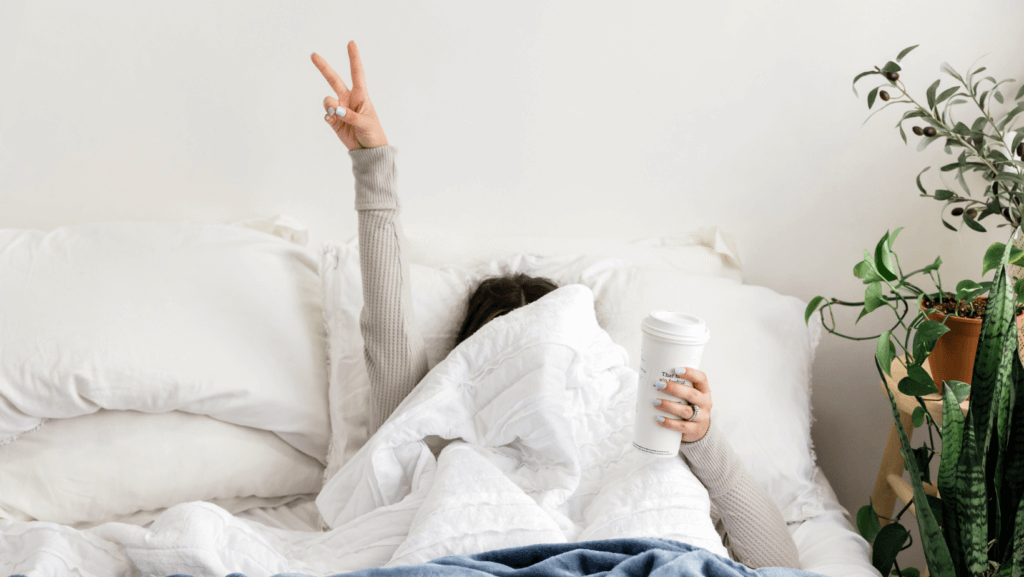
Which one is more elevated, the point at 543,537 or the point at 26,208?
the point at 26,208

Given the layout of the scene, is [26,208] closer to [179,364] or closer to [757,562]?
[179,364]

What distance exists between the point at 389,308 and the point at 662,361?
18.8 inches

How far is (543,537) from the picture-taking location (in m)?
0.75

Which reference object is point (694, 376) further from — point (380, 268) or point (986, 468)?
point (380, 268)

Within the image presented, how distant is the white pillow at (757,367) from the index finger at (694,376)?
1.10ft

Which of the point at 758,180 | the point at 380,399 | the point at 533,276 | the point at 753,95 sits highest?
the point at 753,95

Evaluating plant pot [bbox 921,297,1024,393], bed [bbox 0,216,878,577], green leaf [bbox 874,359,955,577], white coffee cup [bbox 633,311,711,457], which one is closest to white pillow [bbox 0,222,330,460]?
bed [bbox 0,216,878,577]

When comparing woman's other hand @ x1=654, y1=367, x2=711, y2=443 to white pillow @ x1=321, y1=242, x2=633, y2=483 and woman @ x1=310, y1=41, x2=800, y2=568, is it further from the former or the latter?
white pillow @ x1=321, y1=242, x2=633, y2=483

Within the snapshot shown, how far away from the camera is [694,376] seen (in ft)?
2.49

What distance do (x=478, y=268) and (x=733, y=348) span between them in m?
0.50

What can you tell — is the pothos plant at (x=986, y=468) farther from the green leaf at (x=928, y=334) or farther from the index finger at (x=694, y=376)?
the index finger at (x=694, y=376)

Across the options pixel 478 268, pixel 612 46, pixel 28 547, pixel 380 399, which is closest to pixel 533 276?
pixel 478 268

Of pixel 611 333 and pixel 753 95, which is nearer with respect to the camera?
pixel 611 333

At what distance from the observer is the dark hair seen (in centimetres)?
111
